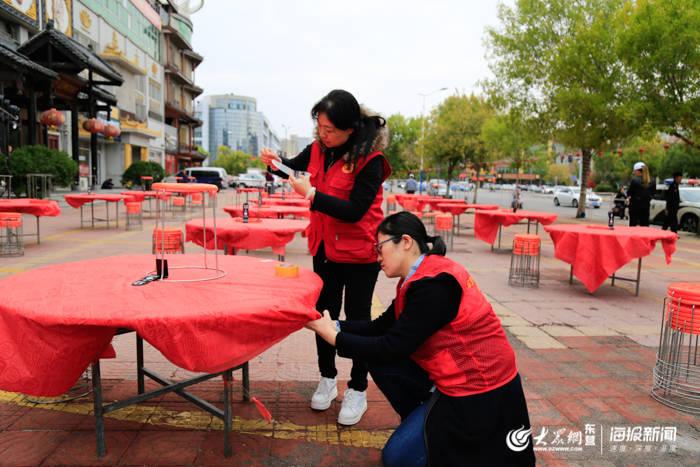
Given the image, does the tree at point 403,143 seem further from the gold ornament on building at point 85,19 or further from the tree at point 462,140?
the gold ornament on building at point 85,19

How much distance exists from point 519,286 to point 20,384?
6341mm

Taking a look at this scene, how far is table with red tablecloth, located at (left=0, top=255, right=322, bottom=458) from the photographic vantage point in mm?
1868

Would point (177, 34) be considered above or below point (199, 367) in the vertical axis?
above

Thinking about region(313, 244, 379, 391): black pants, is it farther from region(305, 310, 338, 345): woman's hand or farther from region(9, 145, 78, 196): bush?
region(9, 145, 78, 196): bush

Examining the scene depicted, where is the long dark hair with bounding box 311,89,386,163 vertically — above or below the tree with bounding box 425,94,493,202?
below

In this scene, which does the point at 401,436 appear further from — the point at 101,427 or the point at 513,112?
the point at 513,112

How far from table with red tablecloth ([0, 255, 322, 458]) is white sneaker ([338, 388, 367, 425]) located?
92cm

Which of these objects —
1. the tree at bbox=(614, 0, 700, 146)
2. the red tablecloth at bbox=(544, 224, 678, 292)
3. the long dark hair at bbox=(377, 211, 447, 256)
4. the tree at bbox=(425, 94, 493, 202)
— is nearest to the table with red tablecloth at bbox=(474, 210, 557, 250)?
→ the red tablecloth at bbox=(544, 224, 678, 292)

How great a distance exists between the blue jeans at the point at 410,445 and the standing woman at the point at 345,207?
695mm

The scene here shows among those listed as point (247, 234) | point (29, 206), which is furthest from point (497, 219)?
point (29, 206)

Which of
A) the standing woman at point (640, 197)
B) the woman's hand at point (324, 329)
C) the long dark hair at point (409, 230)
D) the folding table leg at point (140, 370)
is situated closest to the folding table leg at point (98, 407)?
the folding table leg at point (140, 370)

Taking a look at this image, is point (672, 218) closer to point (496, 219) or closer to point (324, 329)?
point (496, 219)

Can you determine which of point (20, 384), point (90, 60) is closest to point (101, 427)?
point (20, 384)

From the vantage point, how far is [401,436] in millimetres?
2189
